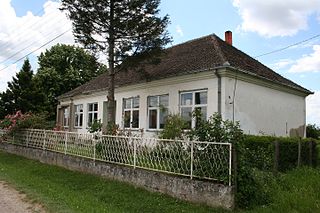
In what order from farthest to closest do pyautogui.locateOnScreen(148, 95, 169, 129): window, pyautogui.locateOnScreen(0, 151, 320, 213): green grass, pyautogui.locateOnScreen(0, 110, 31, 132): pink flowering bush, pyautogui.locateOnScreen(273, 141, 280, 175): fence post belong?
1. pyautogui.locateOnScreen(0, 110, 31, 132): pink flowering bush
2. pyautogui.locateOnScreen(148, 95, 169, 129): window
3. pyautogui.locateOnScreen(273, 141, 280, 175): fence post
4. pyautogui.locateOnScreen(0, 151, 320, 213): green grass

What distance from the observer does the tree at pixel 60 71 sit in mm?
37062

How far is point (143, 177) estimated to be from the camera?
8188 millimetres

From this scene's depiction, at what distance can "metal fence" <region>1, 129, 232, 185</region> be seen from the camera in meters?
6.66

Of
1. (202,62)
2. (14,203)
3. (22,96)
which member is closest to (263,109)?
(202,62)

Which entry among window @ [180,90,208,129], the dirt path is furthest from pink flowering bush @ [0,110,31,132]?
the dirt path

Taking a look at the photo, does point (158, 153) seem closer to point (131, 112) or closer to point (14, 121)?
point (131, 112)

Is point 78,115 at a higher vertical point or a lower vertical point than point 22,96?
lower

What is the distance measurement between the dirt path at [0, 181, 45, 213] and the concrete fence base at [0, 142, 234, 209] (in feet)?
7.97

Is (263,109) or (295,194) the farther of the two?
(263,109)

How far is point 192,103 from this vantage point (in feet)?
46.3

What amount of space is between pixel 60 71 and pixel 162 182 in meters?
34.8

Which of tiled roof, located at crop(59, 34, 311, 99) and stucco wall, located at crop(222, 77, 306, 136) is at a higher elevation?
tiled roof, located at crop(59, 34, 311, 99)

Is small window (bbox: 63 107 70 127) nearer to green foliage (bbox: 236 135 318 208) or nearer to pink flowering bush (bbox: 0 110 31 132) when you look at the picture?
pink flowering bush (bbox: 0 110 31 132)

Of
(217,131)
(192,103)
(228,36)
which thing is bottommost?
(217,131)
